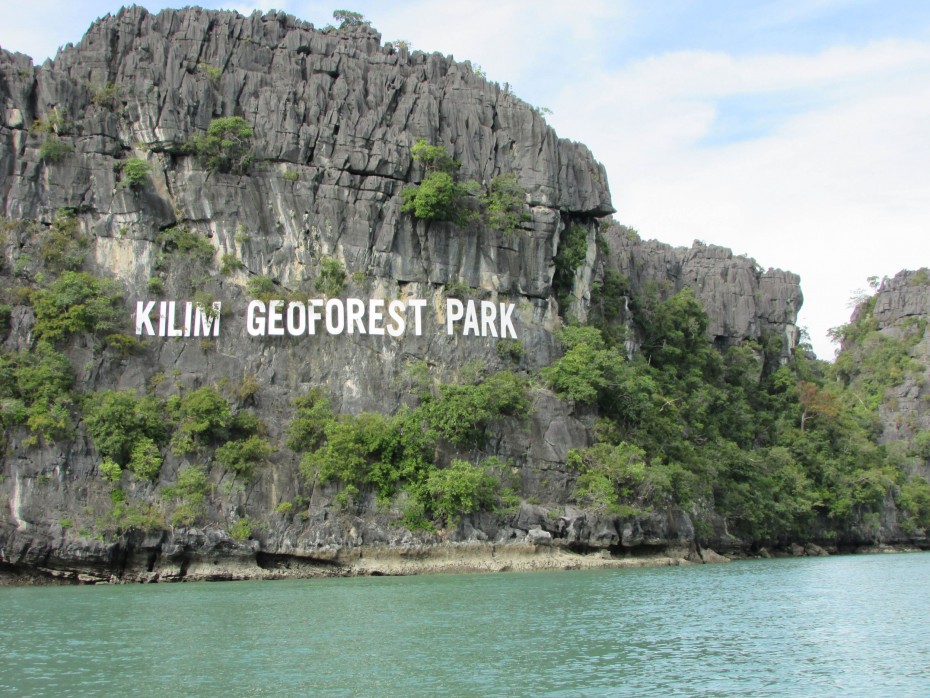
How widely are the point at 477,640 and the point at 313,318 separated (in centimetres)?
2865

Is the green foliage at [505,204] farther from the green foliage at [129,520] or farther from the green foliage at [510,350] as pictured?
the green foliage at [129,520]

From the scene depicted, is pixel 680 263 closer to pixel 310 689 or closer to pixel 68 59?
pixel 68 59

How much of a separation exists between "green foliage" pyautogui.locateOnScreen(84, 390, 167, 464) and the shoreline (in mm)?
4531

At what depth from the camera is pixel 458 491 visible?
148 ft

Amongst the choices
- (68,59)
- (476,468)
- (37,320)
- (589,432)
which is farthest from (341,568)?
(68,59)

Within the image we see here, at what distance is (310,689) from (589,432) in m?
32.9

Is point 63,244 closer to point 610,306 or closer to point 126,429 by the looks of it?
point 126,429

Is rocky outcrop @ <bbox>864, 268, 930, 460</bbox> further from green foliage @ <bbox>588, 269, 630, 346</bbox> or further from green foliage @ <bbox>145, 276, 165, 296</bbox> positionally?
green foliage @ <bbox>145, 276, 165, 296</bbox>

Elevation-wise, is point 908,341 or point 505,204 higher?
point 505,204

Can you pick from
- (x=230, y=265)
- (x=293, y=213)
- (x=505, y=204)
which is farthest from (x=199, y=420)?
(x=505, y=204)

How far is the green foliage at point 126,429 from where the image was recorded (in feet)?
148

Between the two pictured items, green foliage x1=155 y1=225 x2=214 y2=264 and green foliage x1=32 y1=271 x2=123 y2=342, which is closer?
green foliage x1=32 y1=271 x2=123 y2=342

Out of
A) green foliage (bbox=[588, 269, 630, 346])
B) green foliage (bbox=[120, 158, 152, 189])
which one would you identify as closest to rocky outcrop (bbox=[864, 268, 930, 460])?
green foliage (bbox=[588, 269, 630, 346])

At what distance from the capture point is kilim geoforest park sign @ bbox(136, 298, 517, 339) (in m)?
50.5
